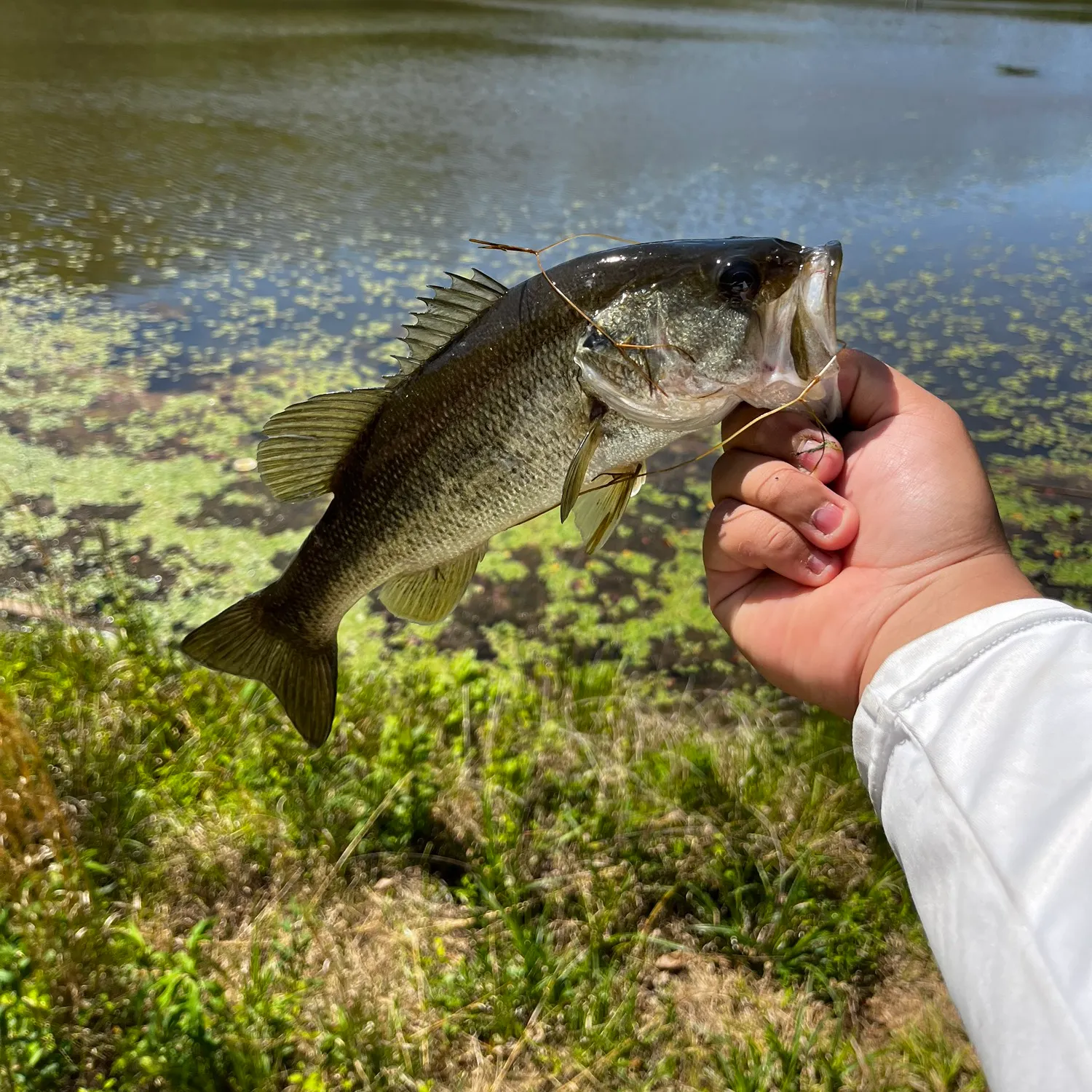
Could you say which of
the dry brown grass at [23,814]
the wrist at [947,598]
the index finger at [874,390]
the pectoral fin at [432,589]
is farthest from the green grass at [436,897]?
the index finger at [874,390]

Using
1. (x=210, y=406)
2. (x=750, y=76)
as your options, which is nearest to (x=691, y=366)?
(x=210, y=406)

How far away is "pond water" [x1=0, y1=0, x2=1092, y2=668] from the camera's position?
3.35 metres

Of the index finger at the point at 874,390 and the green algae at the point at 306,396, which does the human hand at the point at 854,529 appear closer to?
the index finger at the point at 874,390

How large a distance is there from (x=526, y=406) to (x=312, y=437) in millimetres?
472

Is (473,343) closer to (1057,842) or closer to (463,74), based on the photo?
(1057,842)

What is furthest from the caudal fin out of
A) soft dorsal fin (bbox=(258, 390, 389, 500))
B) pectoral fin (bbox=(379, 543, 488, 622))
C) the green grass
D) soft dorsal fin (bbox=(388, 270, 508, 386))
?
soft dorsal fin (bbox=(388, 270, 508, 386))

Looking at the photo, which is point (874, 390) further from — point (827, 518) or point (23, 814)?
point (23, 814)

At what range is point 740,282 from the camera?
1.46m

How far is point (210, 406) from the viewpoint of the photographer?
13.3ft

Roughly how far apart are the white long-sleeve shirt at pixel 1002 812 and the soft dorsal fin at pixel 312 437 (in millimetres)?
1105

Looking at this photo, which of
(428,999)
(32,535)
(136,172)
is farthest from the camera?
(136,172)

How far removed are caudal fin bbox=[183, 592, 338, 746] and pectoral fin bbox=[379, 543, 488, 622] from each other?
17cm

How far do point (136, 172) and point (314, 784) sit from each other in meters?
6.38

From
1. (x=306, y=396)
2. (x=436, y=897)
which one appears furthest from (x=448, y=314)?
(x=306, y=396)
